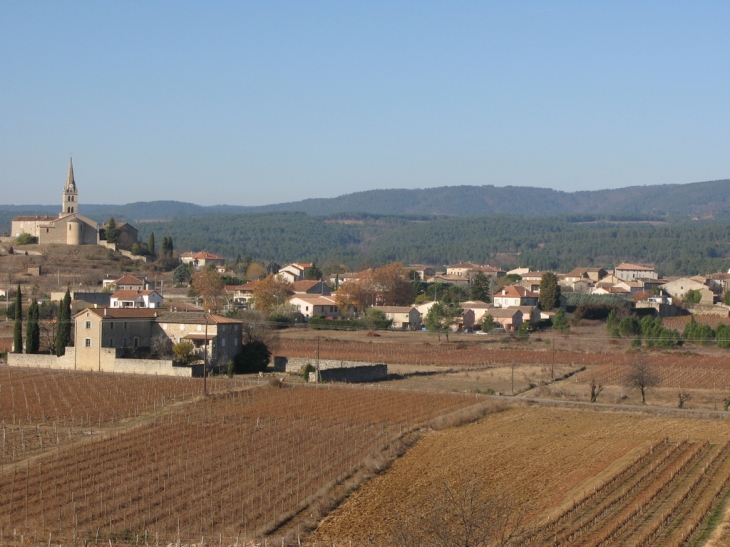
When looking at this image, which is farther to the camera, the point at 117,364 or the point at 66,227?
the point at 66,227

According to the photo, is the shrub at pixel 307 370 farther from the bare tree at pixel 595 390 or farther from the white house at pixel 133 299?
the white house at pixel 133 299

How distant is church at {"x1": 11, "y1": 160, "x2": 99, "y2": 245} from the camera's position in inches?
3927

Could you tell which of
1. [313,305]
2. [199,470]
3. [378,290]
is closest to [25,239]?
[313,305]

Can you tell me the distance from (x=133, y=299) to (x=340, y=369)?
32.4m

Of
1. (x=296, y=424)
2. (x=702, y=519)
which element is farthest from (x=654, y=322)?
(x=702, y=519)

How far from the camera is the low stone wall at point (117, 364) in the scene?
45.3 metres

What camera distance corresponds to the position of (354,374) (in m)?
Result: 45.7

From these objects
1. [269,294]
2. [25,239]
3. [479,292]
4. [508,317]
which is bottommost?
[508,317]

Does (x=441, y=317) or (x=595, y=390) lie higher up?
(x=441, y=317)

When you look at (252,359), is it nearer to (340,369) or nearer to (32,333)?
(340,369)

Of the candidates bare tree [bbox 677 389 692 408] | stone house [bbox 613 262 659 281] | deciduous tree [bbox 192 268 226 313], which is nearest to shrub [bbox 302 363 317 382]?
bare tree [bbox 677 389 692 408]

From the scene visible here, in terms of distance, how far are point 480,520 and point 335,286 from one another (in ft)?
285

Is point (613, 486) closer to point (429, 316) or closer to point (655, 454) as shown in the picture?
point (655, 454)

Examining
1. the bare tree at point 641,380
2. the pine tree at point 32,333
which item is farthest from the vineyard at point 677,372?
the pine tree at point 32,333
